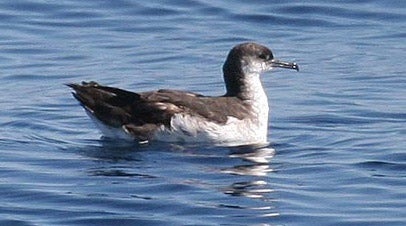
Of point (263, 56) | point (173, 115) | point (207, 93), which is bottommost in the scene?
point (207, 93)

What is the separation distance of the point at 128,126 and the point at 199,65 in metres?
3.74

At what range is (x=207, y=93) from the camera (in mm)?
18016

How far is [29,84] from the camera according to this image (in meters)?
18.2

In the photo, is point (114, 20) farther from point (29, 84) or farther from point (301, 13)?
point (29, 84)

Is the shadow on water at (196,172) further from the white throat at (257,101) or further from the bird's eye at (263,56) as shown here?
the bird's eye at (263,56)

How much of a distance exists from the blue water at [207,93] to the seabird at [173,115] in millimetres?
197

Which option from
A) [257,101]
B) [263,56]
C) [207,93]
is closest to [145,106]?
[257,101]

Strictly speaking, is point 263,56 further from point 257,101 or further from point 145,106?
point 145,106

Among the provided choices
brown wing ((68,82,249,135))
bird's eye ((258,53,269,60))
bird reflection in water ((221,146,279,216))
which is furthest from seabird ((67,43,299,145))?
bird's eye ((258,53,269,60))

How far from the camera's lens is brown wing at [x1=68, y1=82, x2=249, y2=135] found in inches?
616

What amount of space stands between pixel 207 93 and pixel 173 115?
7.91ft

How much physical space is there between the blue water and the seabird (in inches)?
7.7

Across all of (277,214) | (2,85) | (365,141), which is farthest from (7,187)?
(2,85)

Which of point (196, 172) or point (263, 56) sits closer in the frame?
point (196, 172)
